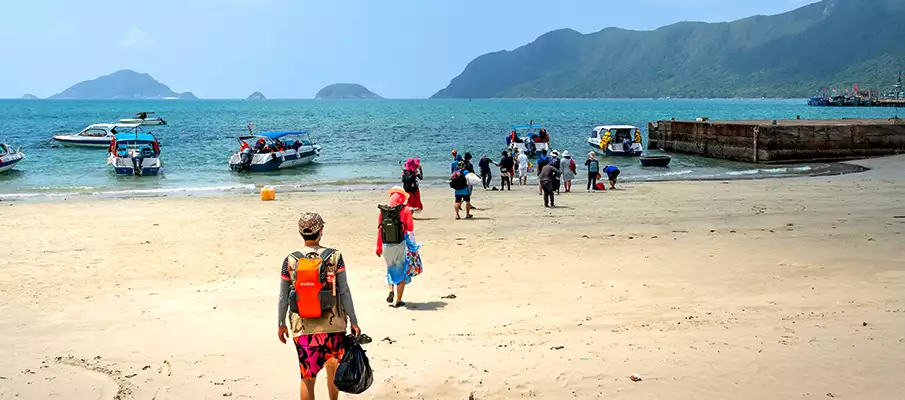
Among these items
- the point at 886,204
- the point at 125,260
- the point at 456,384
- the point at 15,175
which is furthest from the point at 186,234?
the point at 15,175

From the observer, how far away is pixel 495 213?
19.8 meters

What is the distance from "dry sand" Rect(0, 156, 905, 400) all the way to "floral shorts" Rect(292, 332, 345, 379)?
3.92ft

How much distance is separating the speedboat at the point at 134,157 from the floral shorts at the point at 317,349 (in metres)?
33.7

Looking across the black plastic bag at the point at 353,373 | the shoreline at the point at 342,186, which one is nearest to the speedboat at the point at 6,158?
the shoreline at the point at 342,186

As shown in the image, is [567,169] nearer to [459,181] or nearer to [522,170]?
[522,170]

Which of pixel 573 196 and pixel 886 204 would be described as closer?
pixel 886 204

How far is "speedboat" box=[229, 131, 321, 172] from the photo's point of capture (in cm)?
3962

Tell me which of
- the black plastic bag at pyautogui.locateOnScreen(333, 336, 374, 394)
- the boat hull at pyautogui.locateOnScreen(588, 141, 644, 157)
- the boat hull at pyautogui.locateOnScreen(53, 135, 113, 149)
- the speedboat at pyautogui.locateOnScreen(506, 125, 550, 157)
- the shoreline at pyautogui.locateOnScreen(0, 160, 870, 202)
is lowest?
the shoreline at pyautogui.locateOnScreen(0, 160, 870, 202)

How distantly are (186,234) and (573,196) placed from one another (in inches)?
469

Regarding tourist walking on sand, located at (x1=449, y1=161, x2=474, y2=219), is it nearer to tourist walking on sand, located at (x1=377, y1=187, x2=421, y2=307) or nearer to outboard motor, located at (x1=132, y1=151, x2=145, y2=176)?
tourist walking on sand, located at (x1=377, y1=187, x2=421, y2=307)

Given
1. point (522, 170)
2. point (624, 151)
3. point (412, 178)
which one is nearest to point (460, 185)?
point (412, 178)

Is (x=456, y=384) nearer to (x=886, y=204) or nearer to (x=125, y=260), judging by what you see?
(x=125, y=260)

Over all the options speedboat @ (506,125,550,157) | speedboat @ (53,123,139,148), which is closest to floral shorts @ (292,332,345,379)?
speedboat @ (506,125,550,157)

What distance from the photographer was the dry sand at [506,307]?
7309 mm
